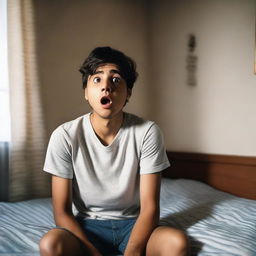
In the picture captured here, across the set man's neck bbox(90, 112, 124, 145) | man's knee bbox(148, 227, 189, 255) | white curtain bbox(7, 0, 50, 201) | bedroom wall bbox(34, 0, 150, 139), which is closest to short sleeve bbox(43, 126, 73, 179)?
man's neck bbox(90, 112, 124, 145)

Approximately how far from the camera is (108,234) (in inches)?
47.3

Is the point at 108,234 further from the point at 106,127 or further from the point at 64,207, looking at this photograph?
the point at 106,127

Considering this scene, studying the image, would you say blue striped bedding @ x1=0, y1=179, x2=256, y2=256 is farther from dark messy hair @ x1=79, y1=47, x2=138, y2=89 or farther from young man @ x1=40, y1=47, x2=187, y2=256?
dark messy hair @ x1=79, y1=47, x2=138, y2=89

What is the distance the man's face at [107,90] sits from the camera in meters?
1.17

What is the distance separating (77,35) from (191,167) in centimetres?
114

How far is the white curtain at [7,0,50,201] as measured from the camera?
179cm

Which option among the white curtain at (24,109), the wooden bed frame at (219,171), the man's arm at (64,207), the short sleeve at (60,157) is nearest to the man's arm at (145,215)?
the man's arm at (64,207)

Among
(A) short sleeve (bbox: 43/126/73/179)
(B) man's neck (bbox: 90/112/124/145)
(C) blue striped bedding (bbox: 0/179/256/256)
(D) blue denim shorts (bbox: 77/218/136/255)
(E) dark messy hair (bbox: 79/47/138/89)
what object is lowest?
(C) blue striped bedding (bbox: 0/179/256/256)

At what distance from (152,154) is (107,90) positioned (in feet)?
0.94

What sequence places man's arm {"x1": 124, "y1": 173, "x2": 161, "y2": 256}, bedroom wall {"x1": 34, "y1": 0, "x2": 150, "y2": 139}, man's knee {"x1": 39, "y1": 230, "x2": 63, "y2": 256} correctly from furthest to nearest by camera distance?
1. bedroom wall {"x1": 34, "y1": 0, "x2": 150, "y2": 139}
2. man's arm {"x1": 124, "y1": 173, "x2": 161, "y2": 256}
3. man's knee {"x1": 39, "y1": 230, "x2": 63, "y2": 256}

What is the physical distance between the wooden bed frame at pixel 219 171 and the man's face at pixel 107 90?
1123mm

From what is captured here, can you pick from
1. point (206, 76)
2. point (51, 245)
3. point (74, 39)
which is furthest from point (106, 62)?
point (206, 76)

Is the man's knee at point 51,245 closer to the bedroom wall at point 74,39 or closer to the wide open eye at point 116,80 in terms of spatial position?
the wide open eye at point 116,80

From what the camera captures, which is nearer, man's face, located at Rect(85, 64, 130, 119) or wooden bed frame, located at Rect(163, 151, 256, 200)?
man's face, located at Rect(85, 64, 130, 119)
